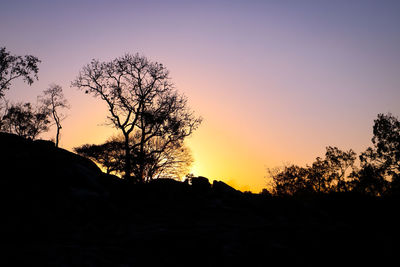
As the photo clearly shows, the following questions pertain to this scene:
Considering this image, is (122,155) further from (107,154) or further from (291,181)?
(291,181)

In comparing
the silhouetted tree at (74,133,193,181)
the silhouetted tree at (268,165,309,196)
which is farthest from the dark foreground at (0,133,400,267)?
the silhouetted tree at (268,165,309,196)

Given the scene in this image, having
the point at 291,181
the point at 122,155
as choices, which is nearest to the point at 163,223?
the point at 122,155

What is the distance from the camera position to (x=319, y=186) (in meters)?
56.4

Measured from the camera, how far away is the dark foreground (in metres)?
7.02

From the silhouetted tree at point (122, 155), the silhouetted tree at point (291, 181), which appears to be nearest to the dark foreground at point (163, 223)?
the silhouetted tree at point (122, 155)

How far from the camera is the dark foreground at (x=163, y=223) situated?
276 inches

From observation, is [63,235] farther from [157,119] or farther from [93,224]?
[157,119]

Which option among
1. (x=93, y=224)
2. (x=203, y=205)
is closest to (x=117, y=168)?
(x=203, y=205)

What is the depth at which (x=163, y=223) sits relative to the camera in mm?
11391

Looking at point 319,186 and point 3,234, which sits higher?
point 319,186

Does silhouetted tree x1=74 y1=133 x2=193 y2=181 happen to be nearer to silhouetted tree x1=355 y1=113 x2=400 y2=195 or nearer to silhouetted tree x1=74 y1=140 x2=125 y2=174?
silhouetted tree x1=74 y1=140 x2=125 y2=174

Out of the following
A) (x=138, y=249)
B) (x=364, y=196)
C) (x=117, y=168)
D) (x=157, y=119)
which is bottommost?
(x=138, y=249)

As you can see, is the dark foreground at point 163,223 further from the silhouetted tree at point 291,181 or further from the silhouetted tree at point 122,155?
the silhouetted tree at point 291,181

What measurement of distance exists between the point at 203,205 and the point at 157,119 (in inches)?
763
